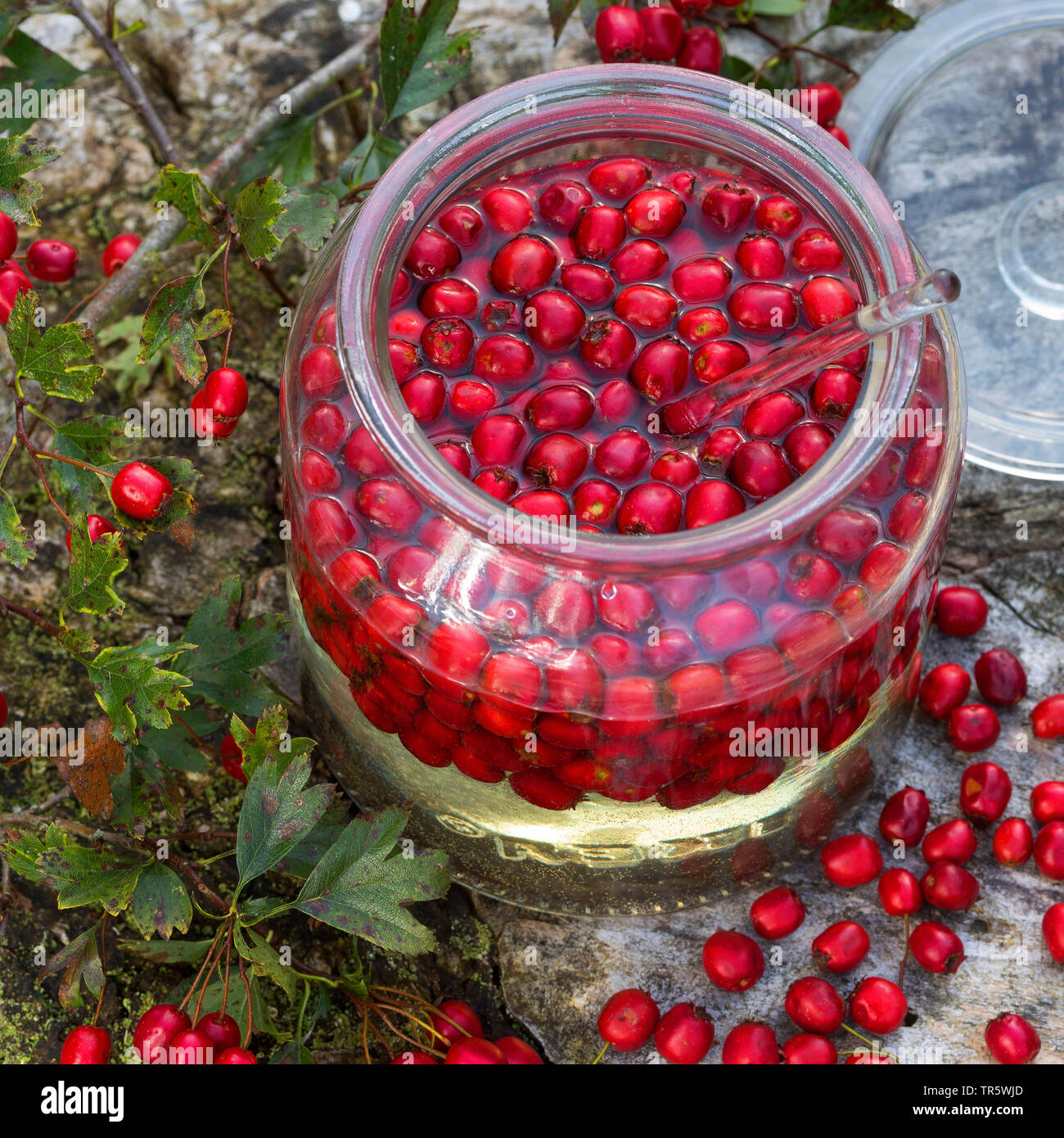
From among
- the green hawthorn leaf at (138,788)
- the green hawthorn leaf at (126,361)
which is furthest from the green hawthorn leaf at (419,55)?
the green hawthorn leaf at (138,788)

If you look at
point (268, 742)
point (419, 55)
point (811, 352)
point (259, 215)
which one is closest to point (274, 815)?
point (268, 742)

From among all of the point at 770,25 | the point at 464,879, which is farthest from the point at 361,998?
the point at 770,25

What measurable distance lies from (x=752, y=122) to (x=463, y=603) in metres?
0.70

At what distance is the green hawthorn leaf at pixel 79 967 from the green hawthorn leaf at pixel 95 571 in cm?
41

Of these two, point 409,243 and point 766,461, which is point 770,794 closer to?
point 766,461

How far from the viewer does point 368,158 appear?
6.31 feet

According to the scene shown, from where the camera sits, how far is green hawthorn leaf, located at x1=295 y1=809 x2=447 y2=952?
1.54m

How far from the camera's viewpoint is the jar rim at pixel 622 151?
1.29 metres

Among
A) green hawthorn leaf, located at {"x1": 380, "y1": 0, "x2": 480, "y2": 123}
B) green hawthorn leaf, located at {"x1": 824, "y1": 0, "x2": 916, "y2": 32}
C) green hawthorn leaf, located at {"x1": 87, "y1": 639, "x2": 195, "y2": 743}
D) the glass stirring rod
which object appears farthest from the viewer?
green hawthorn leaf, located at {"x1": 824, "y1": 0, "x2": 916, "y2": 32}

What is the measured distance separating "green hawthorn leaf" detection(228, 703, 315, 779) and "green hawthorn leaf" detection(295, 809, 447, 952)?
121 mm

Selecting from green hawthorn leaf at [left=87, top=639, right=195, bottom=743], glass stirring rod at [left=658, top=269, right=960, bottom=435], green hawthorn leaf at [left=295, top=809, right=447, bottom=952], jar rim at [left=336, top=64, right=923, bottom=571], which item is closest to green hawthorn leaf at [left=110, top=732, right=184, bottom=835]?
green hawthorn leaf at [left=87, top=639, right=195, bottom=743]

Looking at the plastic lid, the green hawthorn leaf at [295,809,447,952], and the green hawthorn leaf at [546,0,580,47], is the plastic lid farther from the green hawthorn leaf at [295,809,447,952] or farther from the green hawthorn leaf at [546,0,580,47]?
the green hawthorn leaf at [295,809,447,952]

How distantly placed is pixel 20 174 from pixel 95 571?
0.52 metres

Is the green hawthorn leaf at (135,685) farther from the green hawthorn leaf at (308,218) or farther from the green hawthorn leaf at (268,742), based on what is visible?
the green hawthorn leaf at (308,218)
